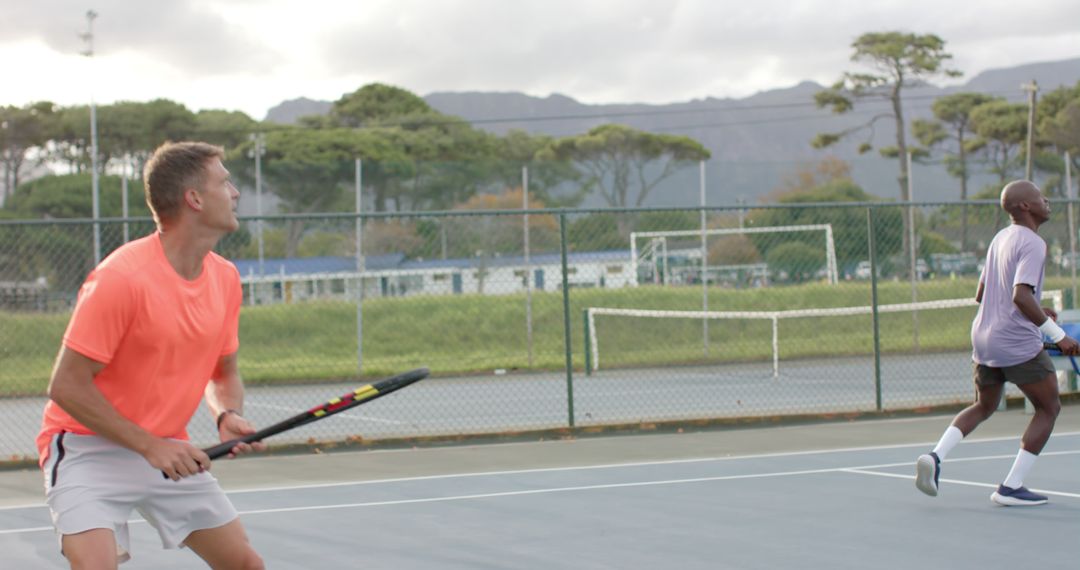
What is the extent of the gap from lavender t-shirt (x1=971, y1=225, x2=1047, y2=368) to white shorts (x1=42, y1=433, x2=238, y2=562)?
465 cm

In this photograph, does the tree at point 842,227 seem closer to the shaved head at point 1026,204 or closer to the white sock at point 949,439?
the shaved head at point 1026,204

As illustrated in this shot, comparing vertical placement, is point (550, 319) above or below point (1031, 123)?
below

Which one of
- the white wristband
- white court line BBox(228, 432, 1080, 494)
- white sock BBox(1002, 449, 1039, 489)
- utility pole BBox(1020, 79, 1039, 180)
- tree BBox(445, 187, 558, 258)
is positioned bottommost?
white court line BBox(228, 432, 1080, 494)

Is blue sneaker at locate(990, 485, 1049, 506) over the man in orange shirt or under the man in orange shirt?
under

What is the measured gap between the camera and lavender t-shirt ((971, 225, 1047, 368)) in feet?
23.0

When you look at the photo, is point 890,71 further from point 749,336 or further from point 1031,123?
point 749,336

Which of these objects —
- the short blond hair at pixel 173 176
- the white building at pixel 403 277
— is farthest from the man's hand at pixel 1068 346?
the white building at pixel 403 277

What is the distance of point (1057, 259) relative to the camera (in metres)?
16.8

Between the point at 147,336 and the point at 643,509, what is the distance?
4.38 m

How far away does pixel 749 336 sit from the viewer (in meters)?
20.4

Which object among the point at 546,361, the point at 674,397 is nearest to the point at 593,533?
the point at 674,397

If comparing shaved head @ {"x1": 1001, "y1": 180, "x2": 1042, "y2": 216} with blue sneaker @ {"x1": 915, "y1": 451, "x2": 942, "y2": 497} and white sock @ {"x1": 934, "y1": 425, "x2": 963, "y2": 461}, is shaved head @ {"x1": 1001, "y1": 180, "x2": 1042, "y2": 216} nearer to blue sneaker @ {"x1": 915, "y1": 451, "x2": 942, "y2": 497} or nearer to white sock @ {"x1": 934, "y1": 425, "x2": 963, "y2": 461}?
white sock @ {"x1": 934, "y1": 425, "x2": 963, "y2": 461}

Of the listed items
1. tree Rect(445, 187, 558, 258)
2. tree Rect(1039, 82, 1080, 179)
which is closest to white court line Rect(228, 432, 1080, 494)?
tree Rect(445, 187, 558, 258)

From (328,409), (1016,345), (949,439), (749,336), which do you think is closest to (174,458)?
(328,409)
